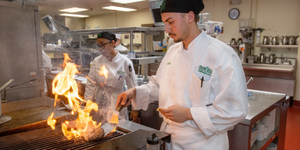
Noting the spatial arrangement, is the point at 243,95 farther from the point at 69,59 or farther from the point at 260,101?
the point at 69,59

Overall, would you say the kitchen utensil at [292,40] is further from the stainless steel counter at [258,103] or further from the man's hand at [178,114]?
the man's hand at [178,114]

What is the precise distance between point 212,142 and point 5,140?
124cm

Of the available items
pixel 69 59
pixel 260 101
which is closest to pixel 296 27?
pixel 260 101

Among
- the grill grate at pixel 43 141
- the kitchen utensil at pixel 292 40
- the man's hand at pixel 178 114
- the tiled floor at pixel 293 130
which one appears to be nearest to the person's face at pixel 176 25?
the man's hand at pixel 178 114

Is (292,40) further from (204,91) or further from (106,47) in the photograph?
(204,91)

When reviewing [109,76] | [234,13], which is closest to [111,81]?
[109,76]

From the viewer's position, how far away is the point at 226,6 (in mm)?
6910

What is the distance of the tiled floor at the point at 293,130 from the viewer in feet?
10.9

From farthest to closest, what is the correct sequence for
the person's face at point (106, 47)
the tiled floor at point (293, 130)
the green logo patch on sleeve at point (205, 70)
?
the tiled floor at point (293, 130) < the person's face at point (106, 47) < the green logo patch on sleeve at point (205, 70)

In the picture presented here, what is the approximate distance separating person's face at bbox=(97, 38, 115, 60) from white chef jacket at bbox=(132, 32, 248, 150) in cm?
140

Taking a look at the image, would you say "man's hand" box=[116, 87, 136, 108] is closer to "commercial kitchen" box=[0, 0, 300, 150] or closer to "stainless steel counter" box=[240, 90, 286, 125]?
"commercial kitchen" box=[0, 0, 300, 150]

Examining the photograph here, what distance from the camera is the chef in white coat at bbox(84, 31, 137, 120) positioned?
2.81 meters

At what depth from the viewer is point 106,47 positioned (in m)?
2.85

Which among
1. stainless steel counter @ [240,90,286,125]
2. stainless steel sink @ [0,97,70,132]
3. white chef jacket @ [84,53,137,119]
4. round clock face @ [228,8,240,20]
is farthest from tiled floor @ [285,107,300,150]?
stainless steel sink @ [0,97,70,132]
